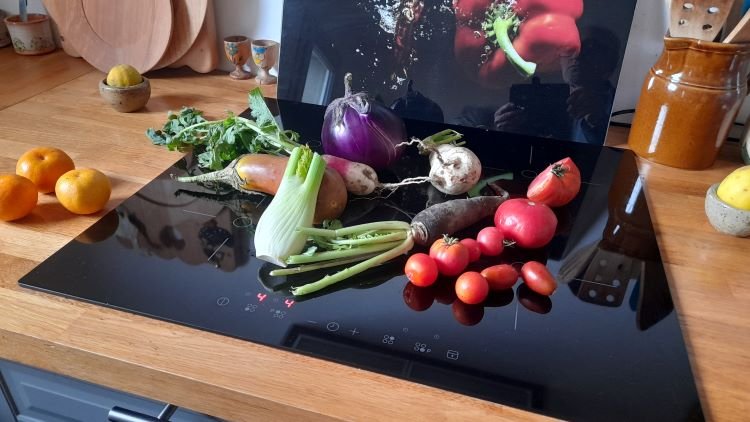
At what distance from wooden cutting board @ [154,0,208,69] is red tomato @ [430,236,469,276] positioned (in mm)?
836

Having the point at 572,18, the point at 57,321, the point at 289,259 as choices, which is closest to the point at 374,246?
→ the point at 289,259

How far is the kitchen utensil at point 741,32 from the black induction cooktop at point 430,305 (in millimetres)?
294

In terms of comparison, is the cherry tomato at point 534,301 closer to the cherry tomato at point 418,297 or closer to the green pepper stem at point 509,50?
Answer: the cherry tomato at point 418,297

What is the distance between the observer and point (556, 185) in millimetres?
868

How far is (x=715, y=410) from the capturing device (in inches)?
21.7

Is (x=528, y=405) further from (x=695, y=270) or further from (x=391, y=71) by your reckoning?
(x=391, y=71)

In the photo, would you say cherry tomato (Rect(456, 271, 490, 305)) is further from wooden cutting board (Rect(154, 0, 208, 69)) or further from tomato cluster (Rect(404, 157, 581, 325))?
wooden cutting board (Rect(154, 0, 208, 69))

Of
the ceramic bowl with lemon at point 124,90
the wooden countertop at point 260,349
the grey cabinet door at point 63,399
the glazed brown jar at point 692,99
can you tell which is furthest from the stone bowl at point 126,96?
the glazed brown jar at point 692,99

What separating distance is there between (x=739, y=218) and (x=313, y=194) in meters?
0.59

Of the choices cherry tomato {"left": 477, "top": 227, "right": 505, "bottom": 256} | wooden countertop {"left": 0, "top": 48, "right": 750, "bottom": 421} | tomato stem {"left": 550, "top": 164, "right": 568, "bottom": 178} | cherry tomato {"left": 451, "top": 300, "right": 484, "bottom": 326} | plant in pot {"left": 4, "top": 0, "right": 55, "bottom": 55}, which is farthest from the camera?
plant in pot {"left": 4, "top": 0, "right": 55, "bottom": 55}

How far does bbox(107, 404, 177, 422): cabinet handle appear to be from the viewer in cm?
64

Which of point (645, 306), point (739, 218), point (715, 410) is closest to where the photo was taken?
point (715, 410)

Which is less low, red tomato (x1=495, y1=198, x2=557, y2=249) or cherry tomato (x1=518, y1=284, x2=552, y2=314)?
red tomato (x1=495, y1=198, x2=557, y2=249)

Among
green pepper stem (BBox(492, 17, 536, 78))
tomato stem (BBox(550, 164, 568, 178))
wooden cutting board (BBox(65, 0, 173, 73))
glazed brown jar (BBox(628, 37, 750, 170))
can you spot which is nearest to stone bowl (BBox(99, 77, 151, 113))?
wooden cutting board (BBox(65, 0, 173, 73))
